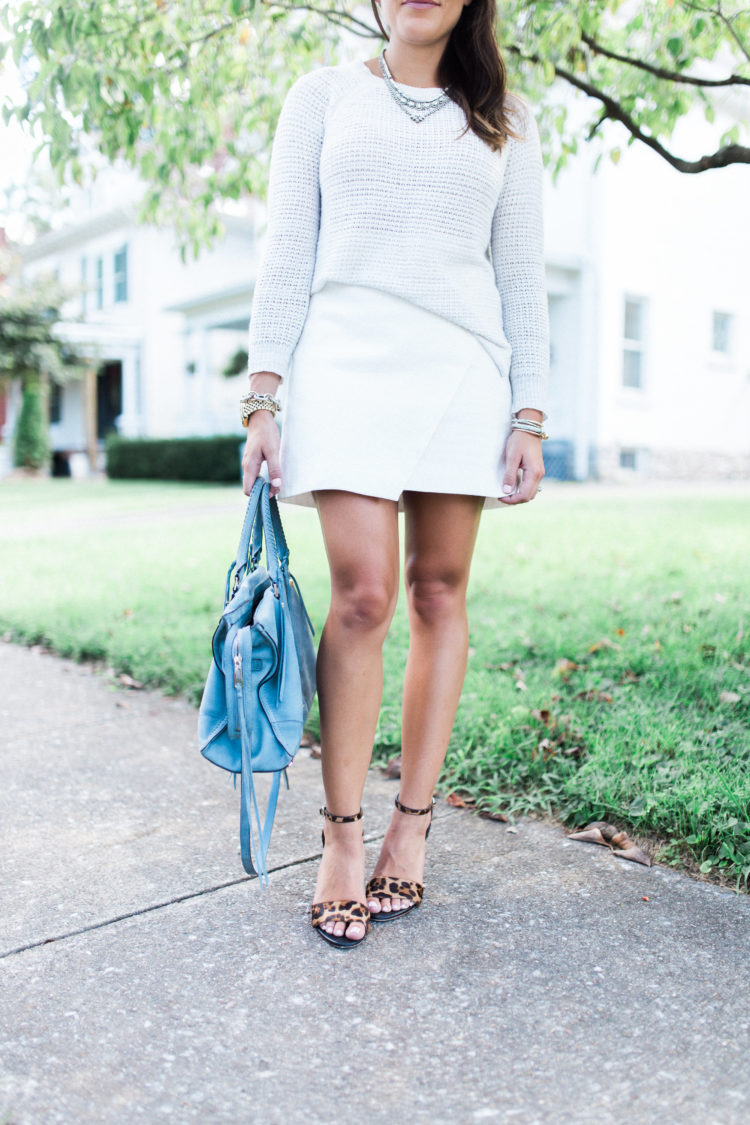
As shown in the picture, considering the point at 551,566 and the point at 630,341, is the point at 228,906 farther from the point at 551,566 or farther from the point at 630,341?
the point at 630,341

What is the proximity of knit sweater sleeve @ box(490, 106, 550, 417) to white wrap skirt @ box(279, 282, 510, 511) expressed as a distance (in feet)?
0.43

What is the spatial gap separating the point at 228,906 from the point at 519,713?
1.25 m

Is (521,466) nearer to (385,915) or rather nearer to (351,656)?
(351,656)

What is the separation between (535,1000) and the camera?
1.68m

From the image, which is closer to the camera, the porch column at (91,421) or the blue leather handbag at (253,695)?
the blue leather handbag at (253,695)

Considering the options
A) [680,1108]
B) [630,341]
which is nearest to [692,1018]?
[680,1108]

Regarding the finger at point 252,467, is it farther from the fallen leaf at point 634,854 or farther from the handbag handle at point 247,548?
the fallen leaf at point 634,854

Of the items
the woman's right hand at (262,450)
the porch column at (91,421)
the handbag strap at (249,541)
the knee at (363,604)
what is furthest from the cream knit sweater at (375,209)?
the porch column at (91,421)

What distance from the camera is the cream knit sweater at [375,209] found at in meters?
1.99

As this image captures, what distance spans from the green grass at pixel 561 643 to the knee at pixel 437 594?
687 mm

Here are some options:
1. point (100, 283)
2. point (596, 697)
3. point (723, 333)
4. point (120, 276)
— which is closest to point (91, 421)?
point (120, 276)

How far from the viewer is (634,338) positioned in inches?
607

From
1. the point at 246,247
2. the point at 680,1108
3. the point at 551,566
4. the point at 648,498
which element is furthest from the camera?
the point at 246,247

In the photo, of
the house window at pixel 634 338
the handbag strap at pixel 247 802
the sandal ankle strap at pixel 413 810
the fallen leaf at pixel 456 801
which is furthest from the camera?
the house window at pixel 634 338
